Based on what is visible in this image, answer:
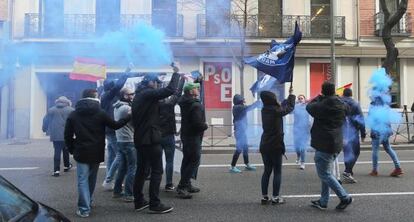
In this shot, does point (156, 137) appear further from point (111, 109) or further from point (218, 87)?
point (218, 87)

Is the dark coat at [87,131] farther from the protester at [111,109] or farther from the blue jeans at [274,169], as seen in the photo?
the blue jeans at [274,169]

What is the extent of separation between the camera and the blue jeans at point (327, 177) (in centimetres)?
689

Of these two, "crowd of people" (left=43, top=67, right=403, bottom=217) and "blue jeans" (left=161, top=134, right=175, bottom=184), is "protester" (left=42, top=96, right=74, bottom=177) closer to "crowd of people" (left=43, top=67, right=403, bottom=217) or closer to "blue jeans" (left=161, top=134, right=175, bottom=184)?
"crowd of people" (left=43, top=67, right=403, bottom=217)

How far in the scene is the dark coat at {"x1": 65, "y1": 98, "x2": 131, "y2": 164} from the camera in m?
6.74

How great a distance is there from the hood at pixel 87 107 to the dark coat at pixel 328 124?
3.02 metres

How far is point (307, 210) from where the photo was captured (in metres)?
7.06

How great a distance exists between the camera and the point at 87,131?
676cm

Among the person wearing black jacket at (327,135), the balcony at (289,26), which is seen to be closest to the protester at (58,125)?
the person wearing black jacket at (327,135)

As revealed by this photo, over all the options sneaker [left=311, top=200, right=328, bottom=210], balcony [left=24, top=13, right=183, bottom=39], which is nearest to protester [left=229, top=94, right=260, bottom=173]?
balcony [left=24, top=13, right=183, bottom=39]

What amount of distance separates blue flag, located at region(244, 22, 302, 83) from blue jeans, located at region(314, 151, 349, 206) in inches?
65.5

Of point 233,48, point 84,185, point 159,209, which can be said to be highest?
point 233,48

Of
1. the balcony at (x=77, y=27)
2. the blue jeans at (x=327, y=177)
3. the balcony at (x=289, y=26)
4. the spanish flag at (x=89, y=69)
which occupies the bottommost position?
the blue jeans at (x=327, y=177)

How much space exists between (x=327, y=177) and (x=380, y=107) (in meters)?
3.17

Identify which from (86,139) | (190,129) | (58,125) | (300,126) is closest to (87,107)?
(86,139)
